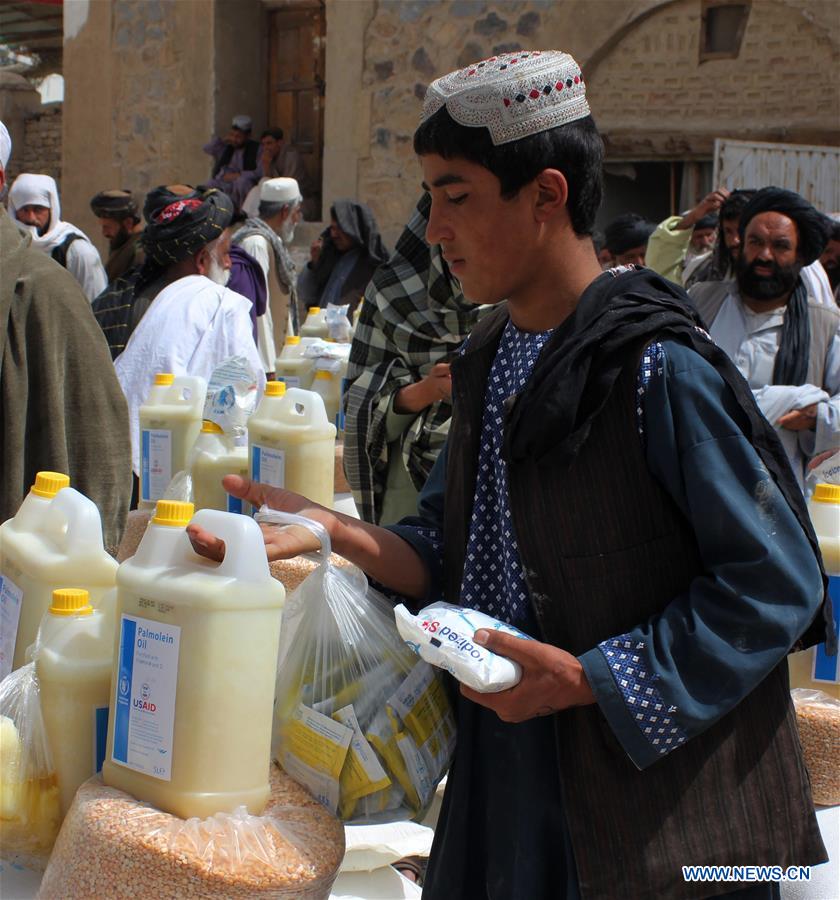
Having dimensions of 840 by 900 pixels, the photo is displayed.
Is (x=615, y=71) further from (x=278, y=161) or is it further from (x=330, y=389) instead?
(x=330, y=389)

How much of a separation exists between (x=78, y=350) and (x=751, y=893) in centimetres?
184

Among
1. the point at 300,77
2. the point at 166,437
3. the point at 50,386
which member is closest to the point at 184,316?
the point at 166,437

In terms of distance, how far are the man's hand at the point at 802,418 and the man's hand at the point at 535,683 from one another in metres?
2.84

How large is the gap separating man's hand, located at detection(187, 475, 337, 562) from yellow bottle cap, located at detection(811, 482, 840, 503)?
44.7 inches

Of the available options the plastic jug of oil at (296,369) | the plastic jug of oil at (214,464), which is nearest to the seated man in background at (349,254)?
the plastic jug of oil at (296,369)

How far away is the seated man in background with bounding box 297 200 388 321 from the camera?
8.07 m

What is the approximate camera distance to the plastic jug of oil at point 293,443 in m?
3.14

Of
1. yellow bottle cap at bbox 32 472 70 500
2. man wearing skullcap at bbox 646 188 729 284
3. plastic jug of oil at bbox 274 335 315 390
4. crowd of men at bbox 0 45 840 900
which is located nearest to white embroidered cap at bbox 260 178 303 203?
man wearing skullcap at bbox 646 188 729 284

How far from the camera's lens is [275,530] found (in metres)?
1.70

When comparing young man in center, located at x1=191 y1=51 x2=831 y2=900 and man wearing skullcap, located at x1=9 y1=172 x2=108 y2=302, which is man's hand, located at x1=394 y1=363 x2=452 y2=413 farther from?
man wearing skullcap, located at x1=9 y1=172 x2=108 y2=302

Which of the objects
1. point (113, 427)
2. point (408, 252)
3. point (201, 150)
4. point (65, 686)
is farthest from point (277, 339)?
point (201, 150)

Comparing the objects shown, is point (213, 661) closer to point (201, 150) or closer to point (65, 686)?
point (65, 686)

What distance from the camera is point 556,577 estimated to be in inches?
58.6

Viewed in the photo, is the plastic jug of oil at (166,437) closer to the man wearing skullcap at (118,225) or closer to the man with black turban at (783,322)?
the man with black turban at (783,322)
